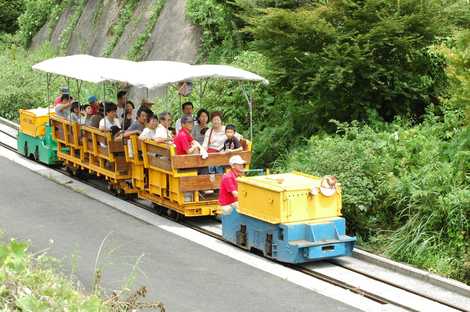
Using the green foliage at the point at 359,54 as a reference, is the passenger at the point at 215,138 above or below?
below

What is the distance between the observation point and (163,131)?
783 inches

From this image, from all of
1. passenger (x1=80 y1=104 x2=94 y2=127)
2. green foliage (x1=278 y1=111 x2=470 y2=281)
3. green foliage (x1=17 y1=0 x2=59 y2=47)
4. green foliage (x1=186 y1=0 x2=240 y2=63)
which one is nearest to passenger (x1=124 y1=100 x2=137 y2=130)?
passenger (x1=80 y1=104 x2=94 y2=127)

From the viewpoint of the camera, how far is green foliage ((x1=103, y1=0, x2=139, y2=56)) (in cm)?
3675

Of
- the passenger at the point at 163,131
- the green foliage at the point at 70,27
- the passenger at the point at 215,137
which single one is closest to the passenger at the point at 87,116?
the passenger at the point at 163,131

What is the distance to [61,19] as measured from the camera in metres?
43.8

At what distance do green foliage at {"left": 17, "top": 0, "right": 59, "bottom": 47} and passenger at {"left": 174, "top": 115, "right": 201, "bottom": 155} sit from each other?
2754 centimetres

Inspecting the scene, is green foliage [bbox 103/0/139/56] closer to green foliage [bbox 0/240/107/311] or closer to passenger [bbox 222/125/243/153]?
passenger [bbox 222/125/243/153]

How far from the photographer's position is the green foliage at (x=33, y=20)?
45.4m

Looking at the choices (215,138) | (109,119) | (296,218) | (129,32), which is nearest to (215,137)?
(215,138)

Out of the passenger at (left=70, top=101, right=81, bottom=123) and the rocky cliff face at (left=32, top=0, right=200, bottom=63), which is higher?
the rocky cliff face at (left=32, top=0, right=200, bottom=63)

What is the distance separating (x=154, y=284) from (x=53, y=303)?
214 inches

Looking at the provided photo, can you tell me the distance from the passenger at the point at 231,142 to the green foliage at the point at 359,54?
1.70 metres

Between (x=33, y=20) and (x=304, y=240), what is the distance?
3200 centimetres

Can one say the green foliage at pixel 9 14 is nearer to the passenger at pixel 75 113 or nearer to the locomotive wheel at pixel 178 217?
the passenger at pixel 75 113
